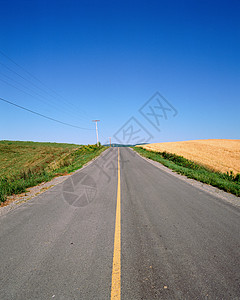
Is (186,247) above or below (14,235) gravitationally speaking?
below

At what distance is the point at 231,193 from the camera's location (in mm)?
6559

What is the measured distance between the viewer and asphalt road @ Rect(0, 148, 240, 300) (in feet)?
7.01

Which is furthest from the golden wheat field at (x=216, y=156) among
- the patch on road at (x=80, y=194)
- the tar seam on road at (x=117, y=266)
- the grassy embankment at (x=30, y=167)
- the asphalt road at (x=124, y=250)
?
the grassy embankment at (x=30, y=167)

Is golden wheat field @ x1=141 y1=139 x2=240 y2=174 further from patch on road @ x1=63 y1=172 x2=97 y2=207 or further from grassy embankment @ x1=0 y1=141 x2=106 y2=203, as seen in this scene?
grassy embankment @ x1=0 y1=141 x2=106 y2=203

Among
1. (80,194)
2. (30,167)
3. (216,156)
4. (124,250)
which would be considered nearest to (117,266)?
(124,250)

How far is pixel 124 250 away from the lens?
2.94 metres

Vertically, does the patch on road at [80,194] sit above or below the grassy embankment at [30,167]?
below

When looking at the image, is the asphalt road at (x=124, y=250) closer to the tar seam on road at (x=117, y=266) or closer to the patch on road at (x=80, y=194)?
the tar seam on road at (x=117, y=266)

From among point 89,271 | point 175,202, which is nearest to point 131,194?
point 175,202

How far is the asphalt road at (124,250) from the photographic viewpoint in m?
2.14

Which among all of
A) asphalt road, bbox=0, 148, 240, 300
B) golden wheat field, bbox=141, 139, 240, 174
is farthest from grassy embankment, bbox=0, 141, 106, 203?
golden wheat field, bbox=141, 139, 240, 174

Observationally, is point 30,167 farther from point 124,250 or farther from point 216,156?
point 216,156

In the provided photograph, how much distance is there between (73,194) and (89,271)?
4.44m

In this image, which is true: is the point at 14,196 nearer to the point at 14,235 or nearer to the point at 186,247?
the point at 14,235
